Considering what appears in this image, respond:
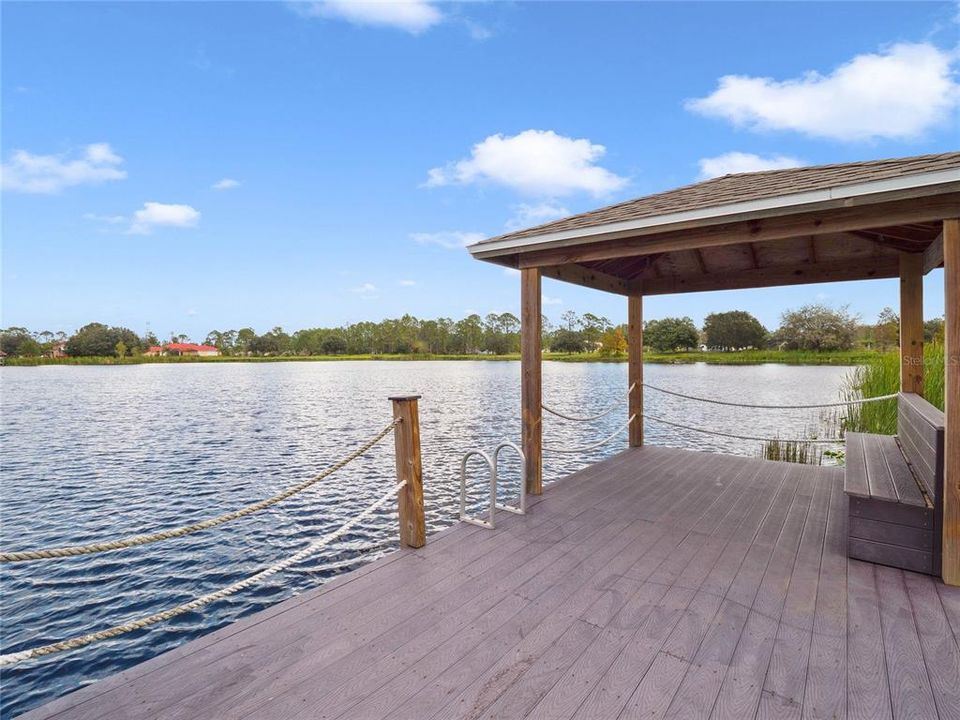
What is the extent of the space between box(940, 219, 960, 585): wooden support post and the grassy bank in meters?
36.9

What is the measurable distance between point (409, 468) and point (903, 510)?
3.30 m

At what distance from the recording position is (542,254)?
14.4 feet

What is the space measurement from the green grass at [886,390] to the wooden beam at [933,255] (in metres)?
3.78

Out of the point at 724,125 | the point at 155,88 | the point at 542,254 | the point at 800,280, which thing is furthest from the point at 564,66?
the point at 155,88

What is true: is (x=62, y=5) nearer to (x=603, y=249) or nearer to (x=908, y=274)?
(x=603, y=249)

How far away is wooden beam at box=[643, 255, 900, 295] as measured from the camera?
5234mm

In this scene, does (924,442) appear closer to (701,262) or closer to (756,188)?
(756,188)

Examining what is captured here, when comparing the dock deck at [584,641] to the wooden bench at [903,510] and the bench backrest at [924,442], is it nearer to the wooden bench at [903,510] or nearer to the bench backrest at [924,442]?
the wooden bench at [903,510]

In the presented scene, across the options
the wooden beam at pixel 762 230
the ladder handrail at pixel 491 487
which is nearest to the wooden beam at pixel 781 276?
the wooden beam at pixel 762 230

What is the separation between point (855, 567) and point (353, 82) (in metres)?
27.9

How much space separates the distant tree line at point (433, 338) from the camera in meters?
57.9

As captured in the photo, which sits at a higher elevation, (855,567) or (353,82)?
(353,82)

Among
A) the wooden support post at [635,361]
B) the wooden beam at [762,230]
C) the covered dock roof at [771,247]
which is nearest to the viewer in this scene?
the covered dock roof at [771,247]

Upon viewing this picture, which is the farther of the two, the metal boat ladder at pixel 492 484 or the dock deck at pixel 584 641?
the metal boat ladder at pixel 492 484
